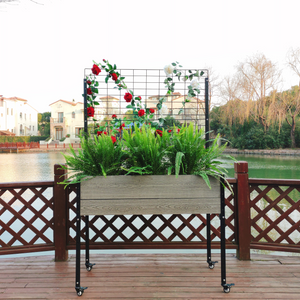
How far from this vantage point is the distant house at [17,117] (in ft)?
110

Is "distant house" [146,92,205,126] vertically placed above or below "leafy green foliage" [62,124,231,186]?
above

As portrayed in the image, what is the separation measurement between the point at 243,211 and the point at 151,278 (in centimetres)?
87

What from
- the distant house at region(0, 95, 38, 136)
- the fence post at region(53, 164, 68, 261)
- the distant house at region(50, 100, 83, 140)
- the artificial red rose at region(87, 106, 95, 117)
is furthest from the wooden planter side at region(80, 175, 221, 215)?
the distant house at region(0, 95, 38, 136)

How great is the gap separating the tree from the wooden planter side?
723 inches

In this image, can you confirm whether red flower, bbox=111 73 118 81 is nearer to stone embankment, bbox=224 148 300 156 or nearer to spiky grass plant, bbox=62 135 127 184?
spiky grass plant, bbox=62 135 127 184

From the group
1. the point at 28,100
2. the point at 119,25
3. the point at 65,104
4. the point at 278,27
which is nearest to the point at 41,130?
the point at 28,100

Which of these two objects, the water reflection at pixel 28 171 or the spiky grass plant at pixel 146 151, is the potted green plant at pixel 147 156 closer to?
the spiky grass plant at pixel 146 151

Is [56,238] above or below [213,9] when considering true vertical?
below

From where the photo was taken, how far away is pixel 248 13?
23969 mm

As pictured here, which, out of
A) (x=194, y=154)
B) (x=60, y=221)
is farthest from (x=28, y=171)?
(x=194, y=154)

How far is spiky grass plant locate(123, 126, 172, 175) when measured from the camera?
1.54 meters

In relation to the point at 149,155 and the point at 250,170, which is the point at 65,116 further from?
the point at 149,155

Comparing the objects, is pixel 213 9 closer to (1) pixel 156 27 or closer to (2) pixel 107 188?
(1) pixel 156 27

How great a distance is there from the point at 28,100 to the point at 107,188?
141 ft
